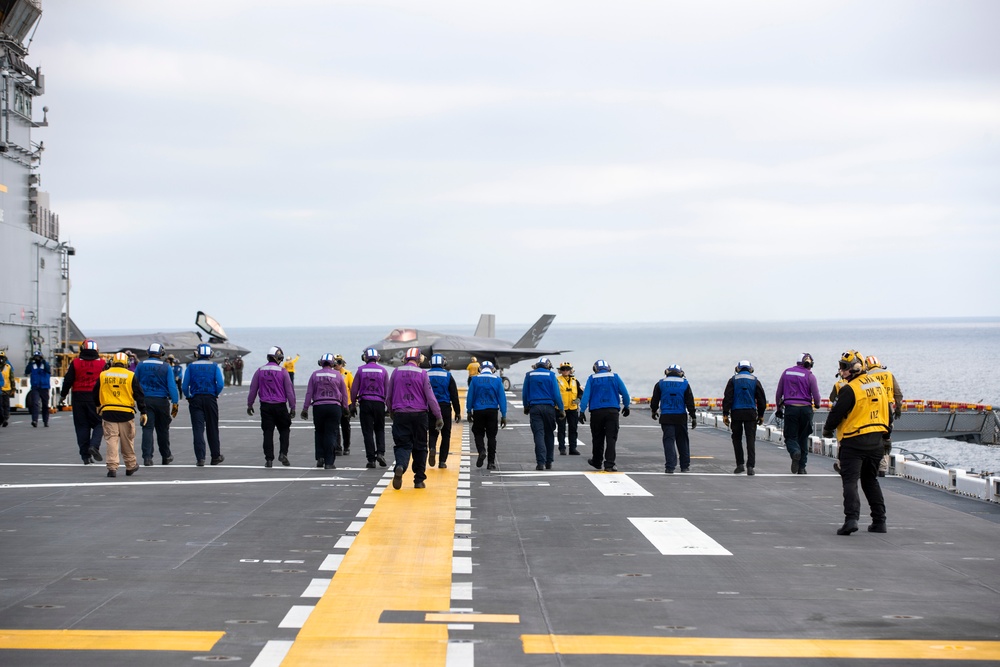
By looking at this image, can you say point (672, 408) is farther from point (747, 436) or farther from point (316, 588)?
point (316, 588)

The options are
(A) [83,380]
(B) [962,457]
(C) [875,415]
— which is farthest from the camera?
(B) [962,457]

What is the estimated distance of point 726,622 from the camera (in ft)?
25.1

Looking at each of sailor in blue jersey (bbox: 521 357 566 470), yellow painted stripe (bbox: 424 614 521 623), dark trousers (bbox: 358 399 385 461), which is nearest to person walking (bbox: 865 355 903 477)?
sailor in blue jersey (bbox: 521 357 566 470)

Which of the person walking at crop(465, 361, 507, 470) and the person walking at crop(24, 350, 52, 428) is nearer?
the person walking at crop(465, 361, 507, 470)

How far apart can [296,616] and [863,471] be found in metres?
7.26

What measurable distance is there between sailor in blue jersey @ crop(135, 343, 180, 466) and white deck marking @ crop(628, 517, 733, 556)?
961 centimetres

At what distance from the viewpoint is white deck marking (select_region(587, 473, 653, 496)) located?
15.5m

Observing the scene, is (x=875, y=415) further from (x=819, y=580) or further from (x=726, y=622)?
(x=726, y=622)

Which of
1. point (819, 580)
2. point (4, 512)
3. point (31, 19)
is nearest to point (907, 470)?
point (819, 580)

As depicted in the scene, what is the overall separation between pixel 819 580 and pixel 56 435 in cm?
2123

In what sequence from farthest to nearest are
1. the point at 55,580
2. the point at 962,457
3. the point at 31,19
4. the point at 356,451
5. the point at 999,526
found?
the point at 962,457 → the point at 31,19 → the point at 356,451 → the point at 999,526 → the point at 55,580

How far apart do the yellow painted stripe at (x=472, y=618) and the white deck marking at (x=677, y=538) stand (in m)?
3.13

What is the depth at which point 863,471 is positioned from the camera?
12.1 metres

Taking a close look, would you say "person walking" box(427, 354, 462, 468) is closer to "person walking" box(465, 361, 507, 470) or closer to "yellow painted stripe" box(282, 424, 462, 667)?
"person walking" box(465, 361, 507, 470)
